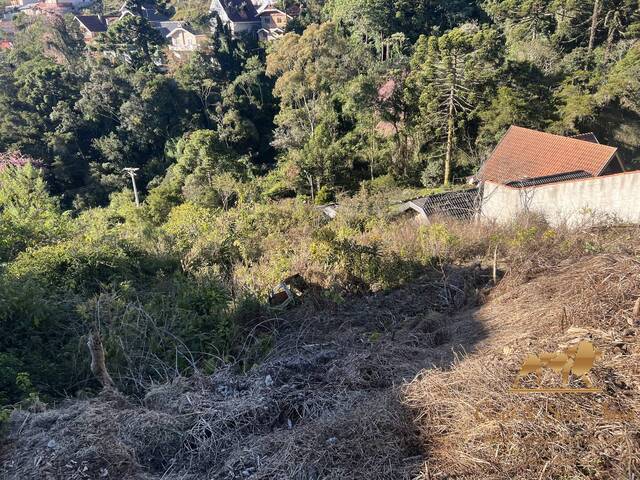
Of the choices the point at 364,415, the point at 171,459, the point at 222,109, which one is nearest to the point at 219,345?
the point at 171,459

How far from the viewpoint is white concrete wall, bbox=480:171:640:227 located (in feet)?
22.5

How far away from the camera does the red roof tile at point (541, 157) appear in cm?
1216

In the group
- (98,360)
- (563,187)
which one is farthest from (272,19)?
(98,360)

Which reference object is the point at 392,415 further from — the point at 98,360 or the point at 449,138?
the point at 449,138

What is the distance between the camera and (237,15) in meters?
31.9

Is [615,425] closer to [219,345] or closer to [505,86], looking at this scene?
[219,345]

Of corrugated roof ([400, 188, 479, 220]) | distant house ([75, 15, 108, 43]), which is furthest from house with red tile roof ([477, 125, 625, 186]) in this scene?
distant house ([75, 15, 108, 43])

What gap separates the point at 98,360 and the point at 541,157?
42.6ft

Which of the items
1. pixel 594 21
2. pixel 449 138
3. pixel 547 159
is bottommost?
pixel 547 159

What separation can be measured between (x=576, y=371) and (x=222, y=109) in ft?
78.4

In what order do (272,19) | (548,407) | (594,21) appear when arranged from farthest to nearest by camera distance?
(272,19) → (594,21) → (548,407)

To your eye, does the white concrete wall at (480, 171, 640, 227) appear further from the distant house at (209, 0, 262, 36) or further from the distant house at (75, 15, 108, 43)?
the distant house at (75, 15, 108, 43)

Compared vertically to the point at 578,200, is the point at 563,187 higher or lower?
higher

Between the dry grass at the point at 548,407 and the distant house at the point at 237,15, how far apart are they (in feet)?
102
